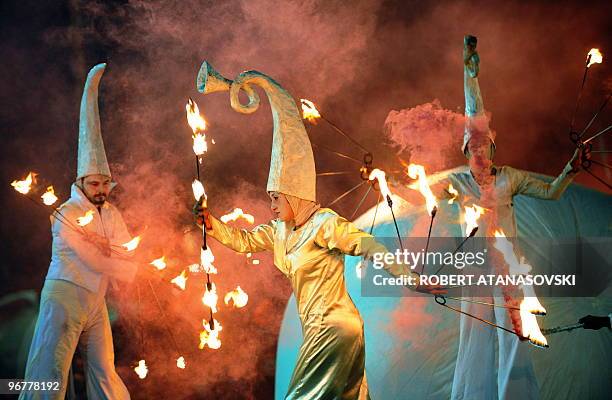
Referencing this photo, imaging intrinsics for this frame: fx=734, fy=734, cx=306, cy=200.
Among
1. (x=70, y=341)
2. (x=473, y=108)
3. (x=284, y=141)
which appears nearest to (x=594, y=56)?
(x=473, y=108)

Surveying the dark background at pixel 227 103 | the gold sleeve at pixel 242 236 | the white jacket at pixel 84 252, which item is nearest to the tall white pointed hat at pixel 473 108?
the dark background at pixel 227 103

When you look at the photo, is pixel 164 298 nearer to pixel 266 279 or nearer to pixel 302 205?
pixel 266 279

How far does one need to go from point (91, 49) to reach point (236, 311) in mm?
2902

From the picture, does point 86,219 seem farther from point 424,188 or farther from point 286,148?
point 424,188

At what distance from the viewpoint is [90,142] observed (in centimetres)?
564

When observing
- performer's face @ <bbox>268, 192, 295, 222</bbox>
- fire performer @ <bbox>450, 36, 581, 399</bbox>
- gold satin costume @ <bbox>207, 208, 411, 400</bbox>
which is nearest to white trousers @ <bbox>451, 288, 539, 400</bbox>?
fire performer @ <bbox>450, 36, 581, 399</bbox>

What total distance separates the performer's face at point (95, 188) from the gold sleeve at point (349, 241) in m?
2.09

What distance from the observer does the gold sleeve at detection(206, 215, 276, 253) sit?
4695mm

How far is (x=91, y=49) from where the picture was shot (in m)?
7.14

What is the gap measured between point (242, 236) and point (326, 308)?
801mm

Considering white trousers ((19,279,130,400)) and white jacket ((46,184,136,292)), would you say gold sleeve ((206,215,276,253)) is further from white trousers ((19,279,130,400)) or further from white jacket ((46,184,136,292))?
white trousers ((19,279,130,400))

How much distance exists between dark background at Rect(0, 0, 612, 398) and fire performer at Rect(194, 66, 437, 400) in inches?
89.0

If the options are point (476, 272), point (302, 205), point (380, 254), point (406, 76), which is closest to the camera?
point (380, 254)

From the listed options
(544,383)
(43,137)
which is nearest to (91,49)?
(43,137)
